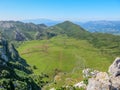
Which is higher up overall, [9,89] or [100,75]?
[100,75]

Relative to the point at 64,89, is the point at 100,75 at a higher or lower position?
higher

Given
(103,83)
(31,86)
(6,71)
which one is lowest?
(31,86)

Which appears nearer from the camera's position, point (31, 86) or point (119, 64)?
point (119, 64)

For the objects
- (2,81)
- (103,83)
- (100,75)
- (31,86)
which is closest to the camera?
(103,83)

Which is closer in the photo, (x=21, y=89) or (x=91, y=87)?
(x=91, y=87)

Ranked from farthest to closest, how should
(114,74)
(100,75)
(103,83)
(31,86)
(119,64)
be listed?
(31,86)
(119,64)
(114,74)
(100,75)
(103,83)

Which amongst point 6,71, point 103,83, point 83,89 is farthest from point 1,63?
point 103,83

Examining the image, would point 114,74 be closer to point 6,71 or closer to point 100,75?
point 100,75

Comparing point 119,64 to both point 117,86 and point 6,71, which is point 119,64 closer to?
point 117,86

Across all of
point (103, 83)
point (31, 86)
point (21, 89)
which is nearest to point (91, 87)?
point (103, 83)
